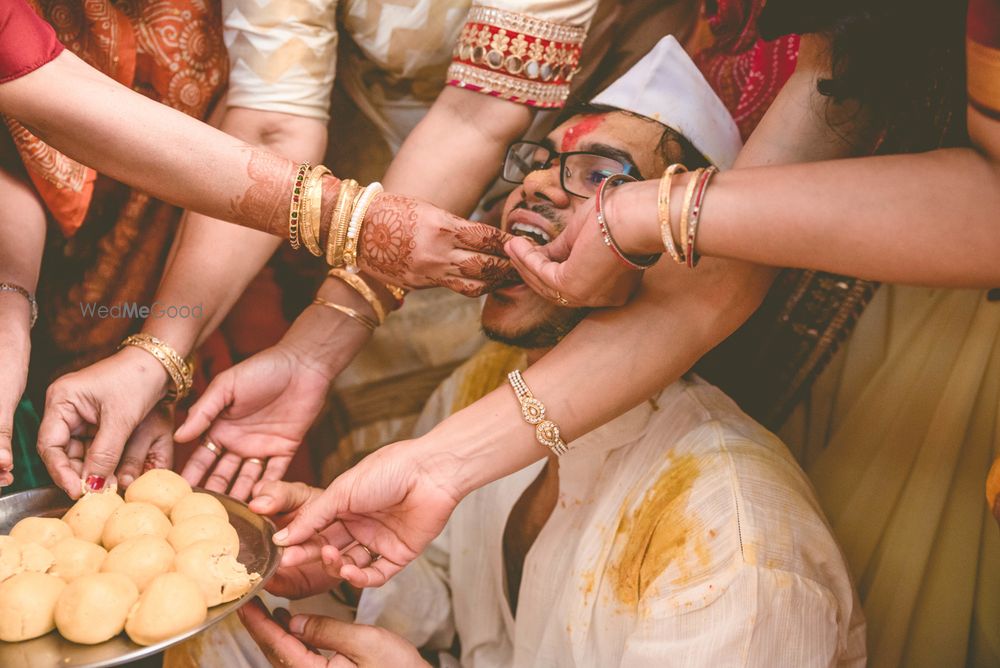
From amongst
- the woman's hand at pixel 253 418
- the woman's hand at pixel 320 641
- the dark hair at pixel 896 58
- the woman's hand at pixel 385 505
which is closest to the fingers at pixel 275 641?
the woman's hand at pixel 320 641

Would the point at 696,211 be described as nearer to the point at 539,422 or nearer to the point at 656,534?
the point at 539,422

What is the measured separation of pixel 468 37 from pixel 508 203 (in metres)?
0.34

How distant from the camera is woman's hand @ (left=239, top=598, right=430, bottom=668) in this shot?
140cm

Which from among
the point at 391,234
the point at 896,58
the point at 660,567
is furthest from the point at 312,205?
the point at 896,58

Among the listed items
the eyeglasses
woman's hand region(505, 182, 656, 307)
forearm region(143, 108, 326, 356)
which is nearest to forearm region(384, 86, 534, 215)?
the eyeglasses

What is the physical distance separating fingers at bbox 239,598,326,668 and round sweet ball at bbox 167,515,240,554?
18 centimetres

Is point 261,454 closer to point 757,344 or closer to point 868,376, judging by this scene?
point 757,344

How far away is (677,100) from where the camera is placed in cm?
168

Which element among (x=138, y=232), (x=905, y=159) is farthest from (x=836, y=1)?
(x=138, y=232)

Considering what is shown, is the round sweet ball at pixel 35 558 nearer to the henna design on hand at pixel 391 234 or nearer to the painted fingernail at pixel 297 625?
the painted fingernail at pixel 297 625

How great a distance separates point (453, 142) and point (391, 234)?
0.42 m

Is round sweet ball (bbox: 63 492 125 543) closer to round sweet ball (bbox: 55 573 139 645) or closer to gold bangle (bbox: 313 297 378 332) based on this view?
round sweet ball (bbox: 55 573 139 645)

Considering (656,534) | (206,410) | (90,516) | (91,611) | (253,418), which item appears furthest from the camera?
(253,418)

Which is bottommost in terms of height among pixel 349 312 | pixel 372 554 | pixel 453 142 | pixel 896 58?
pixel 372 554
